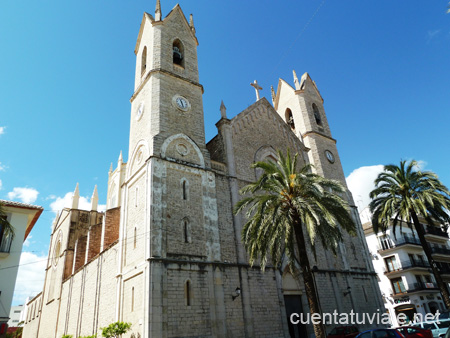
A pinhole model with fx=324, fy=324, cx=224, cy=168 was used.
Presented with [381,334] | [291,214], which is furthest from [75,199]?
[381,334]

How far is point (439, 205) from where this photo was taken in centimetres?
Answer: 2086

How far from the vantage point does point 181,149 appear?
62.3 feet

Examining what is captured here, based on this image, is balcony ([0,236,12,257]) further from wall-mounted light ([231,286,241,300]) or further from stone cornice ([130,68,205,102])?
wall-mounted light ([231,286,241,300])

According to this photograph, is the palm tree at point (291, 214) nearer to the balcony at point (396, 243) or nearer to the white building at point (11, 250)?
the white building at point (11, 250)

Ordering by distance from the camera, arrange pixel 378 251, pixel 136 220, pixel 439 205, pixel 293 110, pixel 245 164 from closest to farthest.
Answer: pixel 136 220, pixel 439 205, pixel 245 164, pixel 293 110, pixel 378 251

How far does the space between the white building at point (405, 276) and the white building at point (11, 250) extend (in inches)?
1224

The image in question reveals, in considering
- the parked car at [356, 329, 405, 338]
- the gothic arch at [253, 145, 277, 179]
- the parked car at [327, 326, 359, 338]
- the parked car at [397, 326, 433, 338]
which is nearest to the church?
the gothic arch at [253, 145, 277, 179]

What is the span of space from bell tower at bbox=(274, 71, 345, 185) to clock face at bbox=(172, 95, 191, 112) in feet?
39.7

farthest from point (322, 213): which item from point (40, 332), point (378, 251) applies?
point (40, 332)

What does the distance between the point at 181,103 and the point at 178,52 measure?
16.5 feet

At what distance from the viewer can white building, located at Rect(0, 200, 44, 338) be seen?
50.8 ft

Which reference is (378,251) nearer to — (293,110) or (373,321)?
(373,321)

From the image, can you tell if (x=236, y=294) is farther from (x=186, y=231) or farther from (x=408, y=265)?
(x=408, y=265)

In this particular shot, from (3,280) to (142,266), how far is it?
7016 millimetres
